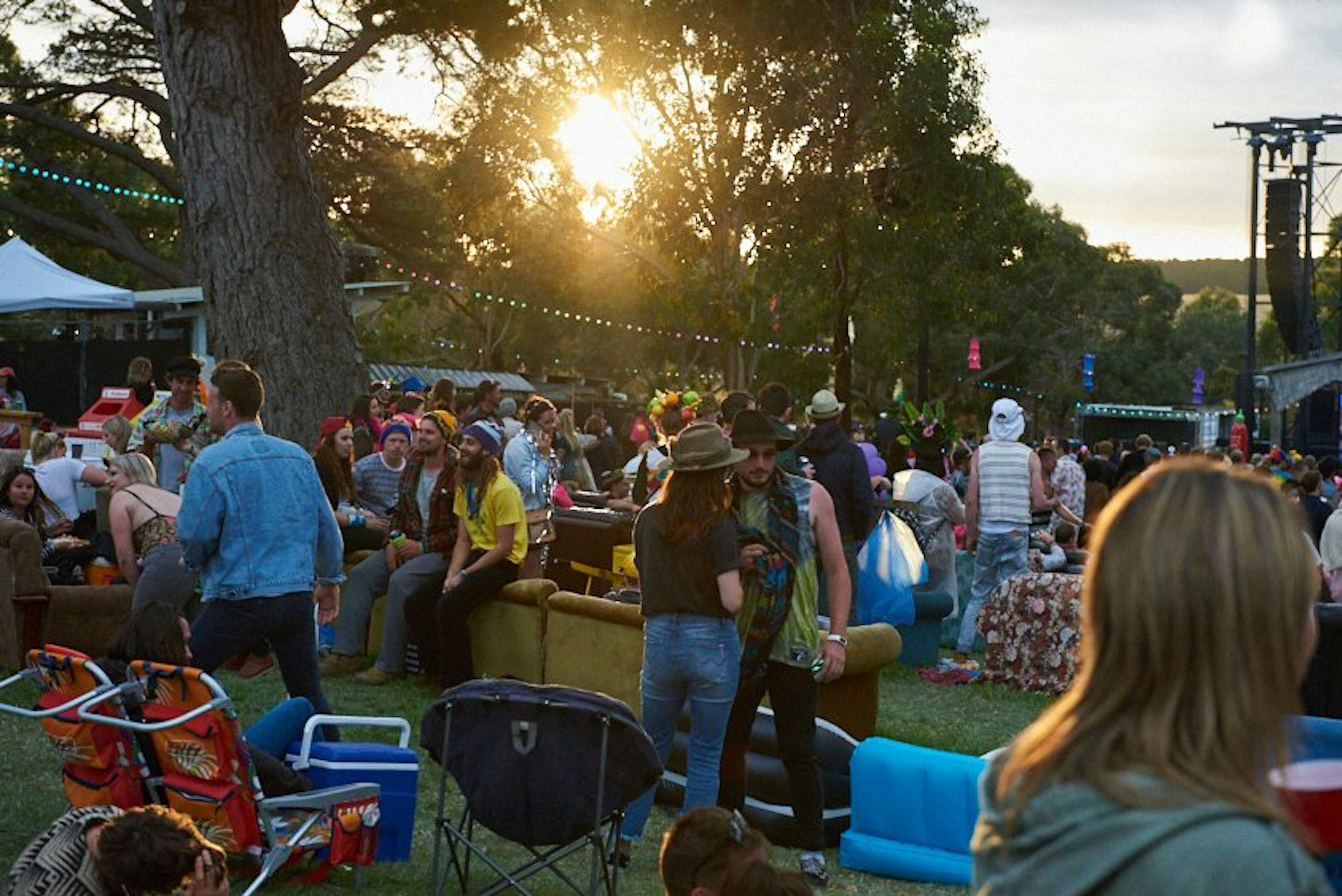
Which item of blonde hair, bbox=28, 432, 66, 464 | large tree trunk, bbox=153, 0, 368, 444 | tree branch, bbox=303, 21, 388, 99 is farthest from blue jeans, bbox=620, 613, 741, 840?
tree branch, bbox=303, 21, 388, 99

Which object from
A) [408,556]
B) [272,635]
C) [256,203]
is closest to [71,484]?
[256,203]

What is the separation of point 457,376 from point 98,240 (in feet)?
44.4

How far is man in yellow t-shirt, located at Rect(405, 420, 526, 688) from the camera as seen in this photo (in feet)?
33.8

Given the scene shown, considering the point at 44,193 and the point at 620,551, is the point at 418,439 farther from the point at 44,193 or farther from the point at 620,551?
the point at 44,193

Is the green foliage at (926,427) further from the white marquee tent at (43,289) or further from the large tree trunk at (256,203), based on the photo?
the white marquee tent at (43,289)

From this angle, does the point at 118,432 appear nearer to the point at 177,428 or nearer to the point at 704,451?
the point at 177,428

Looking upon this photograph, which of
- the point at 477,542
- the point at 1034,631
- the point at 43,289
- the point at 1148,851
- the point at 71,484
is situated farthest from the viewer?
the point at 43,289

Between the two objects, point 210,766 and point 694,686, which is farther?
point 694,686

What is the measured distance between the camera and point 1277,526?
71.9 inches

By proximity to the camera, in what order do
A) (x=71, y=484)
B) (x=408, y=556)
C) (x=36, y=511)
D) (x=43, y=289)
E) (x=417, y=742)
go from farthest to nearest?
(x=43, y=289)
(x=71, y=484)
(x=36, y=511)
(x=408, y=556)
(x=417, y=742)

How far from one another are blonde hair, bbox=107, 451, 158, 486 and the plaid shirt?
165 centimetres

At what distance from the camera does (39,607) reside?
1062 centimetres

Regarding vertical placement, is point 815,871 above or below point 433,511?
below

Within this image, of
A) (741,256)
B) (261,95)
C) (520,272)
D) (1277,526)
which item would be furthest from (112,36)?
(1277,526)
